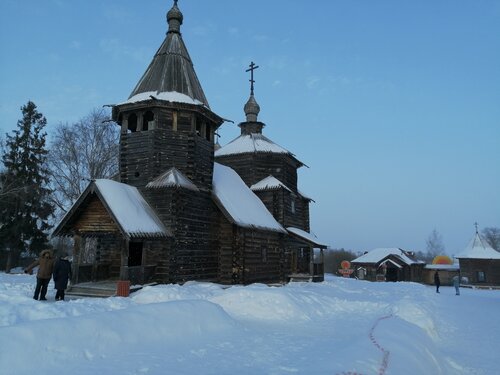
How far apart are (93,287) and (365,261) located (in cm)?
3607

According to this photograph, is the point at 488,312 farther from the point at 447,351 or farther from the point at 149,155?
the point at 149,155

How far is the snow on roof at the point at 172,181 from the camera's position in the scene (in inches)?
658

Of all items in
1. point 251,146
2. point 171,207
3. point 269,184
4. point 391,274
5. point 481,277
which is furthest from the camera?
point 391,274

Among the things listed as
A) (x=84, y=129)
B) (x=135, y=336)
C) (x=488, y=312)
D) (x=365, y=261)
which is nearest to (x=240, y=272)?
(x=488, y=312)

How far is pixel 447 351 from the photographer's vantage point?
361 inches

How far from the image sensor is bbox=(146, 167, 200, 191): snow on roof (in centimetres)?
1672

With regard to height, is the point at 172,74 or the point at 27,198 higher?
the point at 172,74

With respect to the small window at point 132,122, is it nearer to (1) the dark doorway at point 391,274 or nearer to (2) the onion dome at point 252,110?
(2) the onion dome at point 252,110

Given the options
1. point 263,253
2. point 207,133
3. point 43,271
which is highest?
point 207,133

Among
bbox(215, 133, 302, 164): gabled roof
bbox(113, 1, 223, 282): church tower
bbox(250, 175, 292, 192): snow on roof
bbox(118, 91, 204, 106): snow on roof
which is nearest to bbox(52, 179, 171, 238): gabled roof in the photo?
bbox(113, 1, 223, 282): church tower

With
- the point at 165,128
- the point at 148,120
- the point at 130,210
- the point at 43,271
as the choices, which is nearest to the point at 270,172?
the point at 148,120

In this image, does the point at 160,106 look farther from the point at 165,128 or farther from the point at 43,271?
the point at 43,271

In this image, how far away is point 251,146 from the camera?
27438 millimetres

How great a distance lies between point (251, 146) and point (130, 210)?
1353 centimetres
